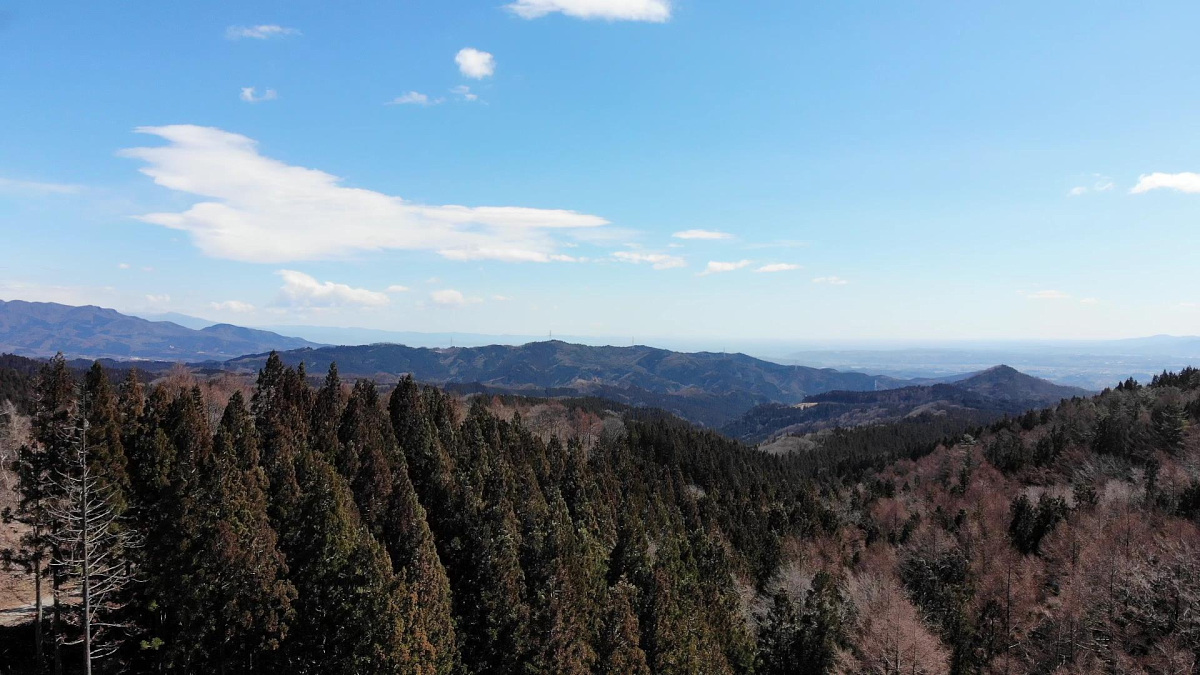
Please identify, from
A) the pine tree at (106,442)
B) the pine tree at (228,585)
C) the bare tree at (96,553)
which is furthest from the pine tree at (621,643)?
the pine tree at (106,442)

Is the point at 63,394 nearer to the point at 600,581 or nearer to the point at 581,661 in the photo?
the point at 581,661

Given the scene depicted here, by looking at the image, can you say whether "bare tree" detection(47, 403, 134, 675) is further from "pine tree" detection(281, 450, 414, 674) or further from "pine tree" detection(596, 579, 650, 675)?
"pine tree" detection(596, 579, 650, 675)

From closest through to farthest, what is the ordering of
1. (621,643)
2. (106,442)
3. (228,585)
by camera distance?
(228,585) < (106,442) < (621,643)

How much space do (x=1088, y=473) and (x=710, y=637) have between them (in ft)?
245

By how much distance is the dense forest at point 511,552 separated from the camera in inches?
1026

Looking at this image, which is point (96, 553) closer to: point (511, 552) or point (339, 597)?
point (339, 597)

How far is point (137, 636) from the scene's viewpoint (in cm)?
2730

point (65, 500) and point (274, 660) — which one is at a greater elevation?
point (65, 500)

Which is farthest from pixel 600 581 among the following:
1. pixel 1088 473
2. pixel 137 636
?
pixel 1088 473

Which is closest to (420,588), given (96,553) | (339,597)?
Answer: (339,597)

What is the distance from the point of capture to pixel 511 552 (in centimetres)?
3362

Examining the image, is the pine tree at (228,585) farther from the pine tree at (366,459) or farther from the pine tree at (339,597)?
the pine tree at (366,459)

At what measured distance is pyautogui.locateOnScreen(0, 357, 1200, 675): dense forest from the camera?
26.1 metres

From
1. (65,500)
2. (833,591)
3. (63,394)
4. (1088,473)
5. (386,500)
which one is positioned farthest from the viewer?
A: (1088,473)
